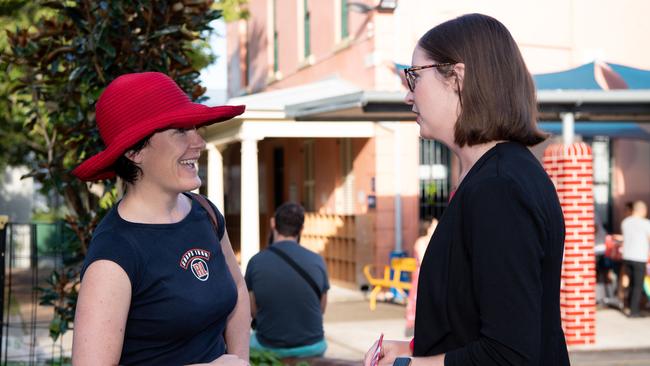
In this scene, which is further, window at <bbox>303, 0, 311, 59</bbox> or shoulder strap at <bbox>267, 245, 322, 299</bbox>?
window at <bbox>303, 0, 311, 59</bbox>

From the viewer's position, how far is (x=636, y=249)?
12570 millimetres

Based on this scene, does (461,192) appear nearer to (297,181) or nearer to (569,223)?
(569,223)

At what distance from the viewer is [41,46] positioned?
553 cm

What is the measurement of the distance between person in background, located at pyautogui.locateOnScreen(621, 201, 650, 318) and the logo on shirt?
1078cm

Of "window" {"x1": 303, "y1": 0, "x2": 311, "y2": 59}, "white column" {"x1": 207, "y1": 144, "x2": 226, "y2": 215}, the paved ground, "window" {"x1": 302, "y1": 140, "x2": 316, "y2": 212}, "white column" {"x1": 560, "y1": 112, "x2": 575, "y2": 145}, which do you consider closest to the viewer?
the paved ground

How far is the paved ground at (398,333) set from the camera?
9.72 meters

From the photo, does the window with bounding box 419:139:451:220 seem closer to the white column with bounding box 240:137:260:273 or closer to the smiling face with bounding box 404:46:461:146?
the white column with bounding box 240:137:260:273

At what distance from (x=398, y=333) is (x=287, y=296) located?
5151mm

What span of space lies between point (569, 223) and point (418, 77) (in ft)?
28.6

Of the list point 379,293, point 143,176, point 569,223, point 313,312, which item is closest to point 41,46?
point 313,312

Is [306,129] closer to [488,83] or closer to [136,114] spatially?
[136,114]

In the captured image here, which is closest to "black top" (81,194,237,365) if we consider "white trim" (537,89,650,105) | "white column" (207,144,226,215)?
"white trim" (537,89,650,105)

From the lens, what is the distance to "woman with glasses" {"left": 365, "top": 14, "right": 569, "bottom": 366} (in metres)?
1.96

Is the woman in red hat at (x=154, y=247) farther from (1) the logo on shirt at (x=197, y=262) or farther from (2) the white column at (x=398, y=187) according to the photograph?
(2) the white column at (x=398, y=187)
